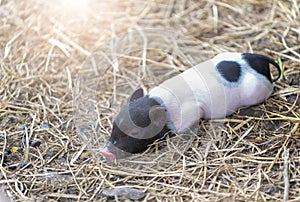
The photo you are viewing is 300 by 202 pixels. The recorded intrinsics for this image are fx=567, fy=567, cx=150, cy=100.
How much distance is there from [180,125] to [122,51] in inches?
42.2

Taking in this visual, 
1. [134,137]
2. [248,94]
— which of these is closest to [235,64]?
[248,94]

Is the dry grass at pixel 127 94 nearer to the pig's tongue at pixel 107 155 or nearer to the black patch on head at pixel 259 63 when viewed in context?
the pig's tongue at pixel 107 155

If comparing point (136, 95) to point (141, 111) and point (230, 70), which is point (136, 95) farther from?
point (230, 70)

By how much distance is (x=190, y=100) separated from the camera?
329 cm

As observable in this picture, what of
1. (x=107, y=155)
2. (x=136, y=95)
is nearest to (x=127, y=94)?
(x=136, y=95)

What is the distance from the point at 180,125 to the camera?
3.25 metres

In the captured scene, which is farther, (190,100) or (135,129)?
(190,100)

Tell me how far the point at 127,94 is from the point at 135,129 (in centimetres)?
64

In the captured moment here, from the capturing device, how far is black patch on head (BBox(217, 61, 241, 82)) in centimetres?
332

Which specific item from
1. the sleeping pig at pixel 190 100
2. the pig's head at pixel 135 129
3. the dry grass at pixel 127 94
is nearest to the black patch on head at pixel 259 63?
the sleeping pig at pixel 190 100

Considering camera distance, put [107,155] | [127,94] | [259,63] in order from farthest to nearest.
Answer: [127,94], [259,63], [107,155]

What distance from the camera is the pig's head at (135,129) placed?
3119mm

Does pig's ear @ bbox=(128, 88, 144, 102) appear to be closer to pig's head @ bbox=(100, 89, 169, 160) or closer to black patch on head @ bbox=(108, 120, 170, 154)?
pig's head @ bbox=(100, 89, 169, 160)

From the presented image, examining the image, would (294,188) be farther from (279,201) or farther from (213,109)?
(213,109)
